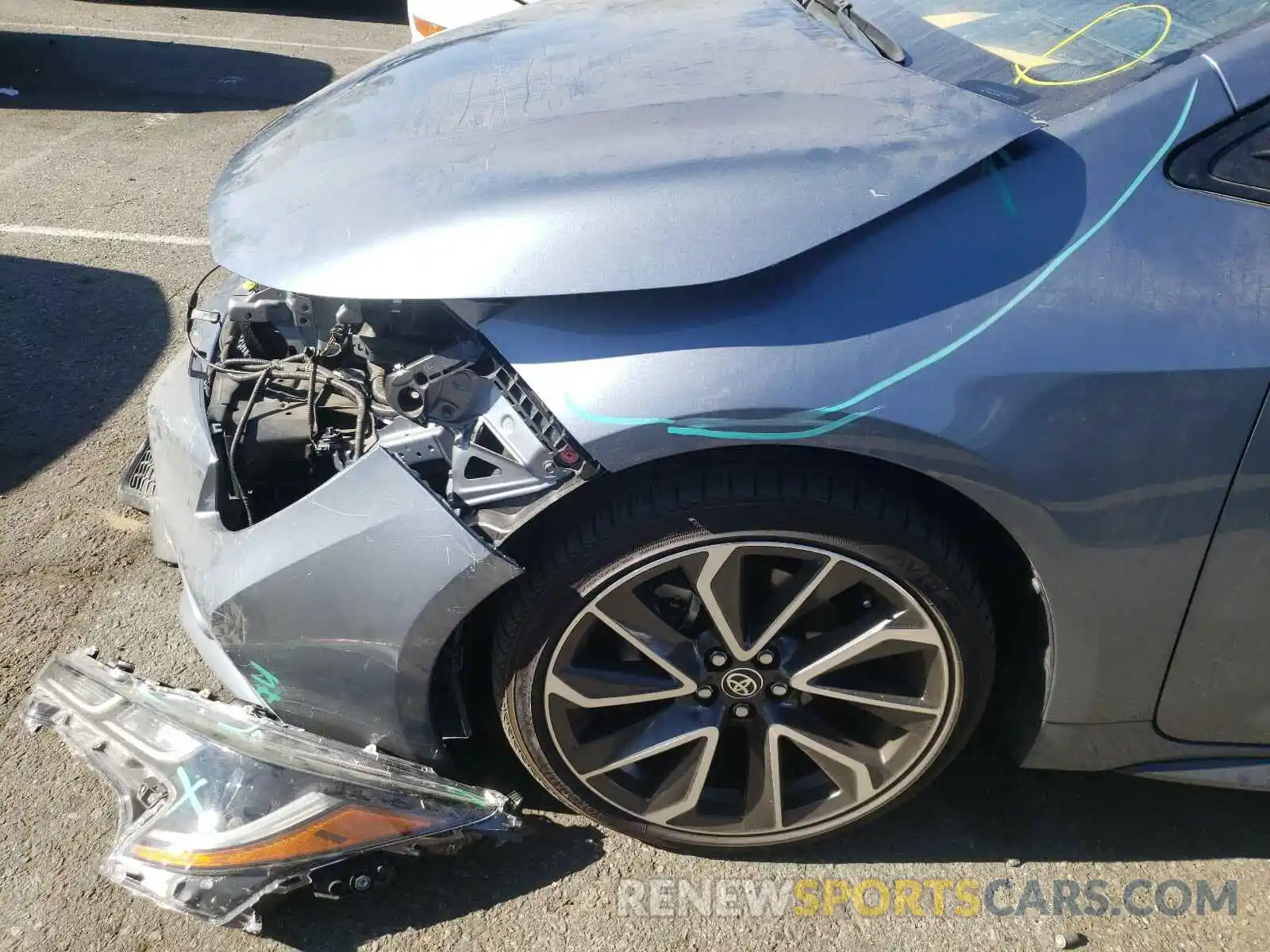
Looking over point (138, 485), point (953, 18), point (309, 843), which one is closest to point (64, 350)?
point (138, 485)

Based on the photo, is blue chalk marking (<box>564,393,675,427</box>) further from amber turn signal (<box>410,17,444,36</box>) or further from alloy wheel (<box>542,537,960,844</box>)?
amber turn signal (<box>410,17,444,36</box>)

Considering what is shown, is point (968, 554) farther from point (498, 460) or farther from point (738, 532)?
point (498, 460)

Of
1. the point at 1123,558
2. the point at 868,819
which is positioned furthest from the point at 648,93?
the point at 868,819

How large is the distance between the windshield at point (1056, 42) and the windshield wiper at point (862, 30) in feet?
0.11

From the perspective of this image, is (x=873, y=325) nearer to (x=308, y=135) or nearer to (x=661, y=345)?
(x=661, y=345)

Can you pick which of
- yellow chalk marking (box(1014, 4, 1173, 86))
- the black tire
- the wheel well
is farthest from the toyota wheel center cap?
yellow chalk marking (box(1014, 4, 1173, 86))

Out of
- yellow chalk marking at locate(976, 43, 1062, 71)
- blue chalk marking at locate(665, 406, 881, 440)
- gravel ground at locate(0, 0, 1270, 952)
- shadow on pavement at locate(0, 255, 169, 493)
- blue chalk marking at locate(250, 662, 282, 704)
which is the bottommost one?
Answer: shadow on pavement at locate(0, 255, 169, 493)

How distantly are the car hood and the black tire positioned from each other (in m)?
0.36

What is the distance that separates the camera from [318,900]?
1.98 metres

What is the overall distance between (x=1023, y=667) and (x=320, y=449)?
1.45 metres

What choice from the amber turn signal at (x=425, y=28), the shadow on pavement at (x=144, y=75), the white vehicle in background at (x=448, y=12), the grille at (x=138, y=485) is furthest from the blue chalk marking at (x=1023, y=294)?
the shadow on pavement at (x=144, y=75)

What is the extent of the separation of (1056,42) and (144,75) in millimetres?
7381

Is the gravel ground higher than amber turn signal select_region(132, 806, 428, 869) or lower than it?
lower

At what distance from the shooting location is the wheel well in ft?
5.60
